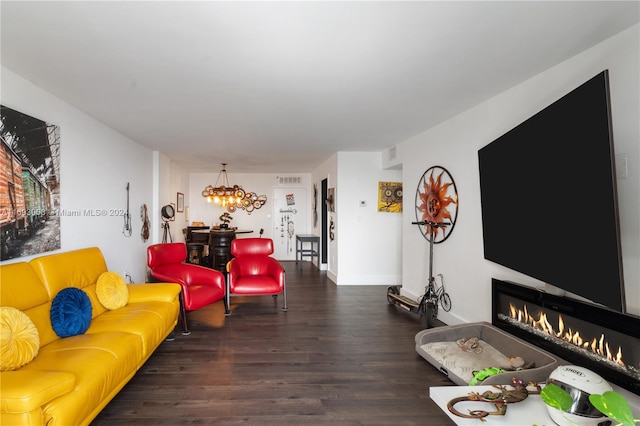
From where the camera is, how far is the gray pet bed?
2.15 metres

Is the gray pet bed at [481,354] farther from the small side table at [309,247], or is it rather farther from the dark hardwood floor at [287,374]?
the small side table at [309,247]

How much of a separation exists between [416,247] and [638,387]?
2870 millimetres

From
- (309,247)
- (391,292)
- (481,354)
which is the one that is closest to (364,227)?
(391,292)

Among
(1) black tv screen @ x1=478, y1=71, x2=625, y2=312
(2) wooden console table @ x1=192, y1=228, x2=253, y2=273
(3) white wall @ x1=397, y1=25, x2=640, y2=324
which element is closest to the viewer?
(1) black tv screen @ x1=478, y1=71, x2=625, y2=312

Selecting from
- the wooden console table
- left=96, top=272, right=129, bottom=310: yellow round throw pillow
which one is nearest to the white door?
the wooden console table

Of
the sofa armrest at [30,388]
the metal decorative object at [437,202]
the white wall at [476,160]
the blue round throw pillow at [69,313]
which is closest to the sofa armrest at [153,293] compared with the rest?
the blue round throw pillow at [69,313]

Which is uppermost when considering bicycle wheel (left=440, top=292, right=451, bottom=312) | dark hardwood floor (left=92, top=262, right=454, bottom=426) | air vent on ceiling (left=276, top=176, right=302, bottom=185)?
air vent on ceiling (left=276, top=176, right=302, bottom=185)

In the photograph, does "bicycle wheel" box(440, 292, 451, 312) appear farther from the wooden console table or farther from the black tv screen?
the wooden console table

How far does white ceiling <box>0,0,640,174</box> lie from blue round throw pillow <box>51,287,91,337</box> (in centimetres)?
170

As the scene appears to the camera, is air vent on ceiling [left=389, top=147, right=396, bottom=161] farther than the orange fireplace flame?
Yes

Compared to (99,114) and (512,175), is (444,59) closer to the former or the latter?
(512,175)

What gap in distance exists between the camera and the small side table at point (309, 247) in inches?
304

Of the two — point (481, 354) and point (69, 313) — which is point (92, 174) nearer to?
point (69, 313)

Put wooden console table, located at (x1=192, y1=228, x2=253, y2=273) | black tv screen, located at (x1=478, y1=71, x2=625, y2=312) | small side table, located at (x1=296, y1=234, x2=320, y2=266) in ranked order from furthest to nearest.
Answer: small side table, located at (x1=296, y1=234, x2=320, y2=266) < wooden console table, located at (x1=192, y1=228, x2=253, y2=273) < black tv screen, located at (x1=478, y1=71, x2=625, y2=312)
